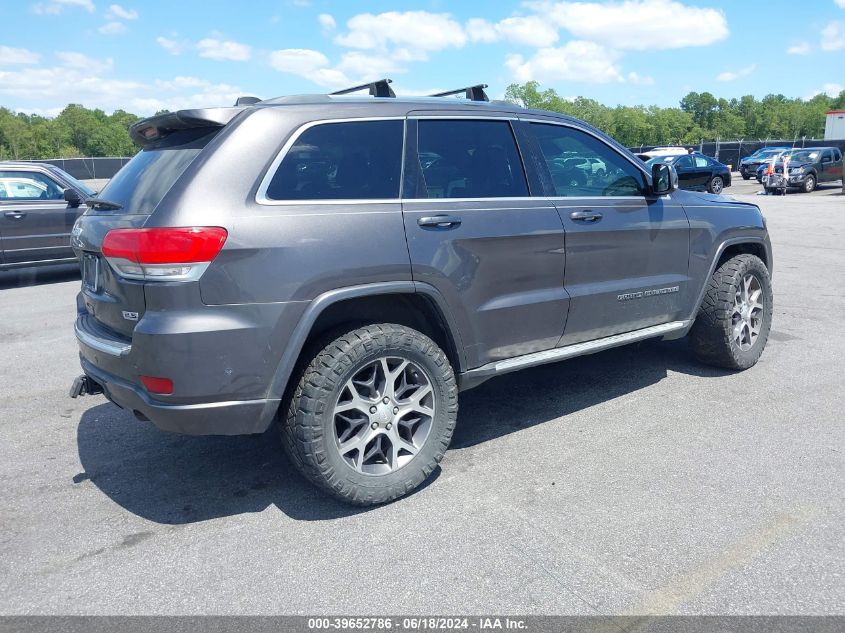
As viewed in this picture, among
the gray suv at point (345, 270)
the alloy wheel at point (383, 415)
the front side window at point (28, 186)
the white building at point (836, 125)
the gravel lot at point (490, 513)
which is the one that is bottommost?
the gravel lot at point (490, 513)

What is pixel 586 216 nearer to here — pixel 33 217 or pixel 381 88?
pixel 381 88

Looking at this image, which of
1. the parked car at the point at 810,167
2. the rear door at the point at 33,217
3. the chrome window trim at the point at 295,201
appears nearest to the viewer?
the chrome window trim at the point at 295,201

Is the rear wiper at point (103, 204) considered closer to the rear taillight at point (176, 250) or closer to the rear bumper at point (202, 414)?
the rear taillight at point (176, 250)

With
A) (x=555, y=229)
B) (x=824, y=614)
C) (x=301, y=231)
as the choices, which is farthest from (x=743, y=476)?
(x=301, y=231)

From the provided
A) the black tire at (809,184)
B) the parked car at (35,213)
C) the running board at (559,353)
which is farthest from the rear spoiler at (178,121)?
the black tire at (809,184)

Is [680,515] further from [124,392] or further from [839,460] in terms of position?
[124,392]

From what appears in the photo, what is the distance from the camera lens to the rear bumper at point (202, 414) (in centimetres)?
300

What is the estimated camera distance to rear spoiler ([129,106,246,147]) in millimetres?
3211

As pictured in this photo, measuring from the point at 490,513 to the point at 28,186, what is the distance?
9265 millimetres

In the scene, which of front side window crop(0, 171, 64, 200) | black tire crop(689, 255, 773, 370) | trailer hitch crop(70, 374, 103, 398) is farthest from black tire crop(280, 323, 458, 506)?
front side window crop(0, 171, 64, 200)

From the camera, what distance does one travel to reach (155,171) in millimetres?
3350

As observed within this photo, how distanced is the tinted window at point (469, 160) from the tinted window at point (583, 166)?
288 millimetres

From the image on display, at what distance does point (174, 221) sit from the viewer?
292 cm

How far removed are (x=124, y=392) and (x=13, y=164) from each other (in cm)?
832
